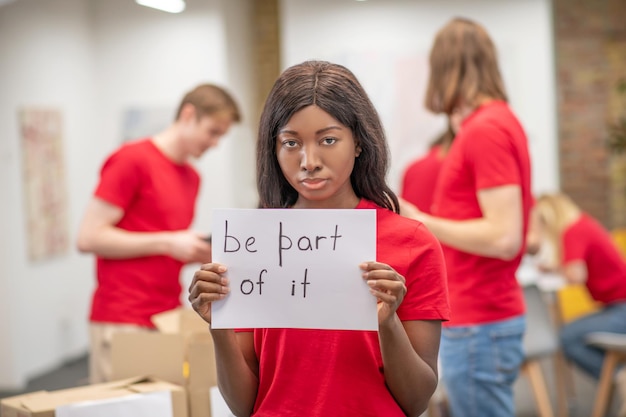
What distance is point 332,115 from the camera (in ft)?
4.74

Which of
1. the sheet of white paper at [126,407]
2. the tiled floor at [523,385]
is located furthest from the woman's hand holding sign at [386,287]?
the tiled floor at [523,385]

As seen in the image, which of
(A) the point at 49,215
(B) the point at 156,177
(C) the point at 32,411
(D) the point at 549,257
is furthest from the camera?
(A) the point at 49,215

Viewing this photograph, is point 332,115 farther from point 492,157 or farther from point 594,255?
point 594,255

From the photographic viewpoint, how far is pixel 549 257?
4996mm

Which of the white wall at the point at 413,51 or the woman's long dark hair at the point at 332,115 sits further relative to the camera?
the white wall at the point at 413,51

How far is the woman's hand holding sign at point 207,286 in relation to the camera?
1.42 meters

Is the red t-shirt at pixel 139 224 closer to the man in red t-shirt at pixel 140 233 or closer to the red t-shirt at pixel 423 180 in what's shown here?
the man in red t-shirt at pixel 140 233

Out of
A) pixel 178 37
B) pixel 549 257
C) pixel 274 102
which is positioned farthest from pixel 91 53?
pixel 274 102

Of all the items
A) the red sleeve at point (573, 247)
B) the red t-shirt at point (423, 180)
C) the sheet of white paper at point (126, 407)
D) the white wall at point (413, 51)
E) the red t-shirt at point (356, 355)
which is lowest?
the sheet of white paper at point (126, 407)

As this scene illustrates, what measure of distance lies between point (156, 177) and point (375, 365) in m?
1.59

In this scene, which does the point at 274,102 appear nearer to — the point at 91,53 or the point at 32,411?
the point at 32,411

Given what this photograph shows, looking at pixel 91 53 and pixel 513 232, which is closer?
pixel 513 232

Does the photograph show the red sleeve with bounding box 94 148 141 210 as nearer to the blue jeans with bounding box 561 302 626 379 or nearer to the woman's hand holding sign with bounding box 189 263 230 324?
the woman's hand holding sign with bounding box 189 263 230 324

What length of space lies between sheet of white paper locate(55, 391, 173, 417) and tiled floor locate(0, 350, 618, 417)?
10.8ft
